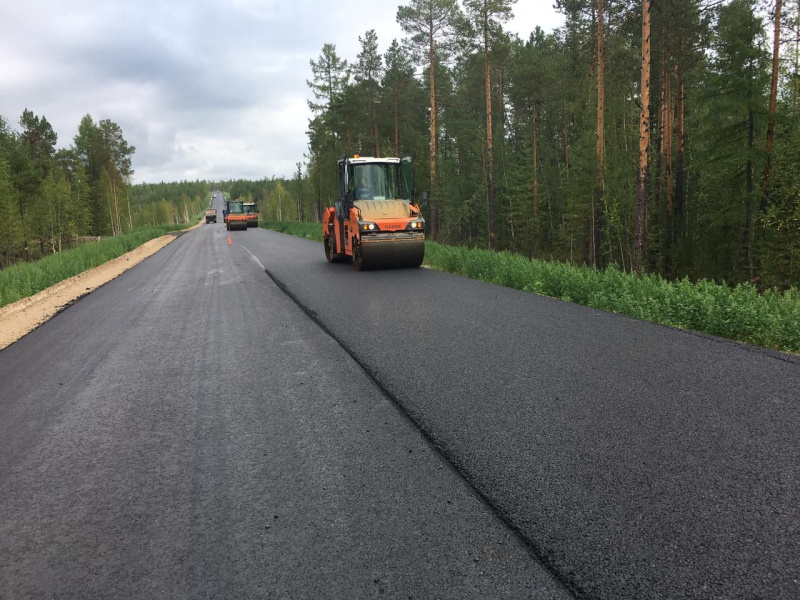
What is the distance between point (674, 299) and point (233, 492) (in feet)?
24.0

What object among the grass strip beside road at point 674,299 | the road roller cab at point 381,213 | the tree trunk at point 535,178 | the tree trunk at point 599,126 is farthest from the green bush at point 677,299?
the tree trunk at point 535,178

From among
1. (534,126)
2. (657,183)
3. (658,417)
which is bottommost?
(658,417)

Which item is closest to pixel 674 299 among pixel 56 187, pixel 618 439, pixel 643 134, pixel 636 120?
pixel 618 439

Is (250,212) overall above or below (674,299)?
above

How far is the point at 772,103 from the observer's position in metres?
20.7

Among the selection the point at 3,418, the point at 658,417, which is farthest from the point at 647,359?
the point at 3,418

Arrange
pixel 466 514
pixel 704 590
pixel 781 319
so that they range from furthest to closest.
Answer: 1. pixel 781 319
2. pixel 466 514
3. pixel 704 590

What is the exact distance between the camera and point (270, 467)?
329 centimetres

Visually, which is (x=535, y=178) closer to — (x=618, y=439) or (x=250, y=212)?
(x=250, y=212)

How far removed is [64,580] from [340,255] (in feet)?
46.8

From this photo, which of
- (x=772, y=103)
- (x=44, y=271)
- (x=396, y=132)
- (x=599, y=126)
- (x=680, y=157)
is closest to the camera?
(x=44, y=271)

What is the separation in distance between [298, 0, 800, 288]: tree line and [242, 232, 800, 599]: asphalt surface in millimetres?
12959

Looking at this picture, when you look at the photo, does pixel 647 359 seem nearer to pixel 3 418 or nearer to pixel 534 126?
pixel 3 418

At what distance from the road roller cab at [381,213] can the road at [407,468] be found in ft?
23.2
